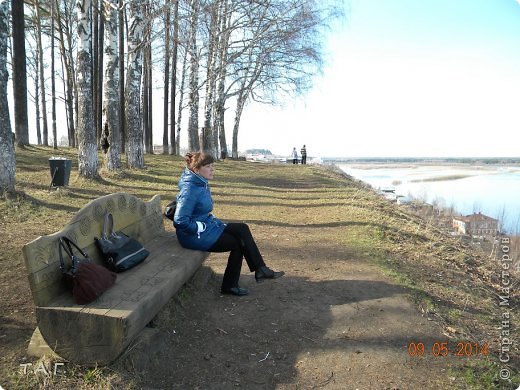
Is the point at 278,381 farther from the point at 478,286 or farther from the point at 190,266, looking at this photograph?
the point at 478,286

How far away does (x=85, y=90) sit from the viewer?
29.9 feet

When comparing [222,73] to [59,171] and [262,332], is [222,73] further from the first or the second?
[262,332]

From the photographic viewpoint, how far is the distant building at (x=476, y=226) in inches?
446

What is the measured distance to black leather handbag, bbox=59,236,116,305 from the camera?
107 inches

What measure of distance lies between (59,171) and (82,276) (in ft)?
21.0

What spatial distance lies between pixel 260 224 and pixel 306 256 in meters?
2.14

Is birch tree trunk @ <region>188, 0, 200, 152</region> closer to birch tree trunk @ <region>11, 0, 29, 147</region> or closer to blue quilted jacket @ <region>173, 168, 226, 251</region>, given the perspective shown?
birch tree trunk @ <region>11, 0, 29, 147</region>

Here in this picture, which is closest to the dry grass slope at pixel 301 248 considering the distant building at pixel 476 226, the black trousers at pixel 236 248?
the black trousers at pixel 236 248

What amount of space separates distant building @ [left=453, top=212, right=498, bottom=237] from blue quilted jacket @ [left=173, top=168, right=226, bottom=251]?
9.36m

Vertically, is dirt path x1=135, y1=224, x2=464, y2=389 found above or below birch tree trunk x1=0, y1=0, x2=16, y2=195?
below

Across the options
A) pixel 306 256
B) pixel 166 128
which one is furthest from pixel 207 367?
pixel 166 128
